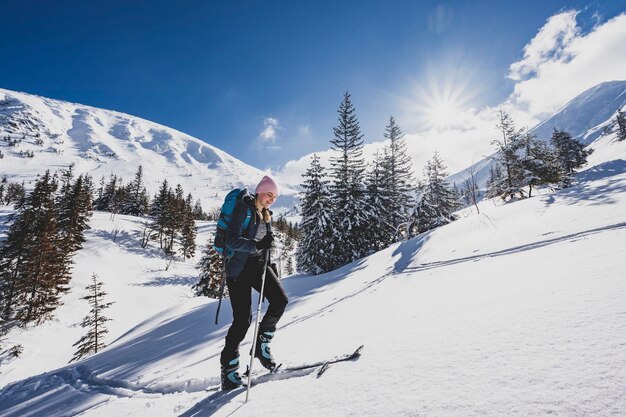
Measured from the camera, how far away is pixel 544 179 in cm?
1792

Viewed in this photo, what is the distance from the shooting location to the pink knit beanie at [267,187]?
4.04 m

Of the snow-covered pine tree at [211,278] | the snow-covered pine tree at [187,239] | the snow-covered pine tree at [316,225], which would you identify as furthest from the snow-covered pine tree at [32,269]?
the snow-covered pine tree at [316,225]

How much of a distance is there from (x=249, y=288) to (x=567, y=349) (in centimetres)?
318

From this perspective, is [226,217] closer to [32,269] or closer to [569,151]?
[32,269]

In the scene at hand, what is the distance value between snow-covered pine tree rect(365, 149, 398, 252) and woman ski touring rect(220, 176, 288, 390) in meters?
22.1

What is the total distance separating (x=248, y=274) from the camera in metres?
3.84

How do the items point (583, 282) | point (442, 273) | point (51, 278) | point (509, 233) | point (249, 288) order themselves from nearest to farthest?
1. point (583, 282)
2. point (249, 288)
3. point (442, 273)
4. point (509, 233)
5. point (51, 278)

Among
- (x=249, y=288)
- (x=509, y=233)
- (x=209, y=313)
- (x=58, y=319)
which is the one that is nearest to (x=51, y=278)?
(x=58, y=319)

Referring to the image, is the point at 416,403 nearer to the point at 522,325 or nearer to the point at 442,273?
the point at 522,325

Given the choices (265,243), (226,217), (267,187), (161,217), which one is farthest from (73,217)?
(265,243)

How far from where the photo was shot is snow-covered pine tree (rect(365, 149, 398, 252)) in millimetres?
26484

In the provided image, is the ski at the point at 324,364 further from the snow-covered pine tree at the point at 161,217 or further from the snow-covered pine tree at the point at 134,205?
the snow-covered pine tree at the point at 134,205

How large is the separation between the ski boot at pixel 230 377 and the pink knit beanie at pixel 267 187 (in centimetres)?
219

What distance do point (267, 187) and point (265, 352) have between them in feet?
7.23
